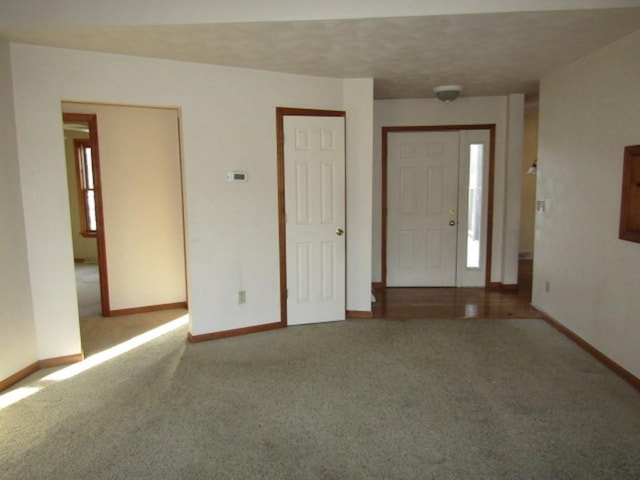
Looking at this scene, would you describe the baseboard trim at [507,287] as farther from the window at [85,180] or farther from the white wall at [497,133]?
the window at [85,180]

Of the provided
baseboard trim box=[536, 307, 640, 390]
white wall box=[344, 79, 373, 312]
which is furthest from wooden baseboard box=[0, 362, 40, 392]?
baseboard trim box=[536, 307, 640, 390]

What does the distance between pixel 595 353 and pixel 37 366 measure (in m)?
4.29

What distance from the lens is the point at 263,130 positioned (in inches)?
163

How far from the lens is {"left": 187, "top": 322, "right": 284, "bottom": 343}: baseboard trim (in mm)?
4047

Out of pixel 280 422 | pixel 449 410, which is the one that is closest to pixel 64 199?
pixel 280 422

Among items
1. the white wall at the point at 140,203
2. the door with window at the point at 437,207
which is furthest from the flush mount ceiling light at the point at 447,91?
the white wall at the point at 140,203

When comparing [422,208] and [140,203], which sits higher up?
[140,203]

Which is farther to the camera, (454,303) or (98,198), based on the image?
(454,303)

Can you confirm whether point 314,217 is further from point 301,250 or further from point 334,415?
point 334,415

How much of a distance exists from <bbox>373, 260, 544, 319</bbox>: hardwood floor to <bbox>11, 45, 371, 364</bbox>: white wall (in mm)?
749

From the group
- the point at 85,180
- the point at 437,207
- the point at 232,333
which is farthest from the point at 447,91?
the point at 85,180

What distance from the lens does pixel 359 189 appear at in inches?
178

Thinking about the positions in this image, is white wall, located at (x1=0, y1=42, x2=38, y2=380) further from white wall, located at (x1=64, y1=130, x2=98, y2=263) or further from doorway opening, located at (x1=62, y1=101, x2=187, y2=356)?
white wall, located at (x1=64, y1=130, x2=98, y2=263)

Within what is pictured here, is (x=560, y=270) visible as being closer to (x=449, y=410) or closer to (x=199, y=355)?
(x=449, y=410)
